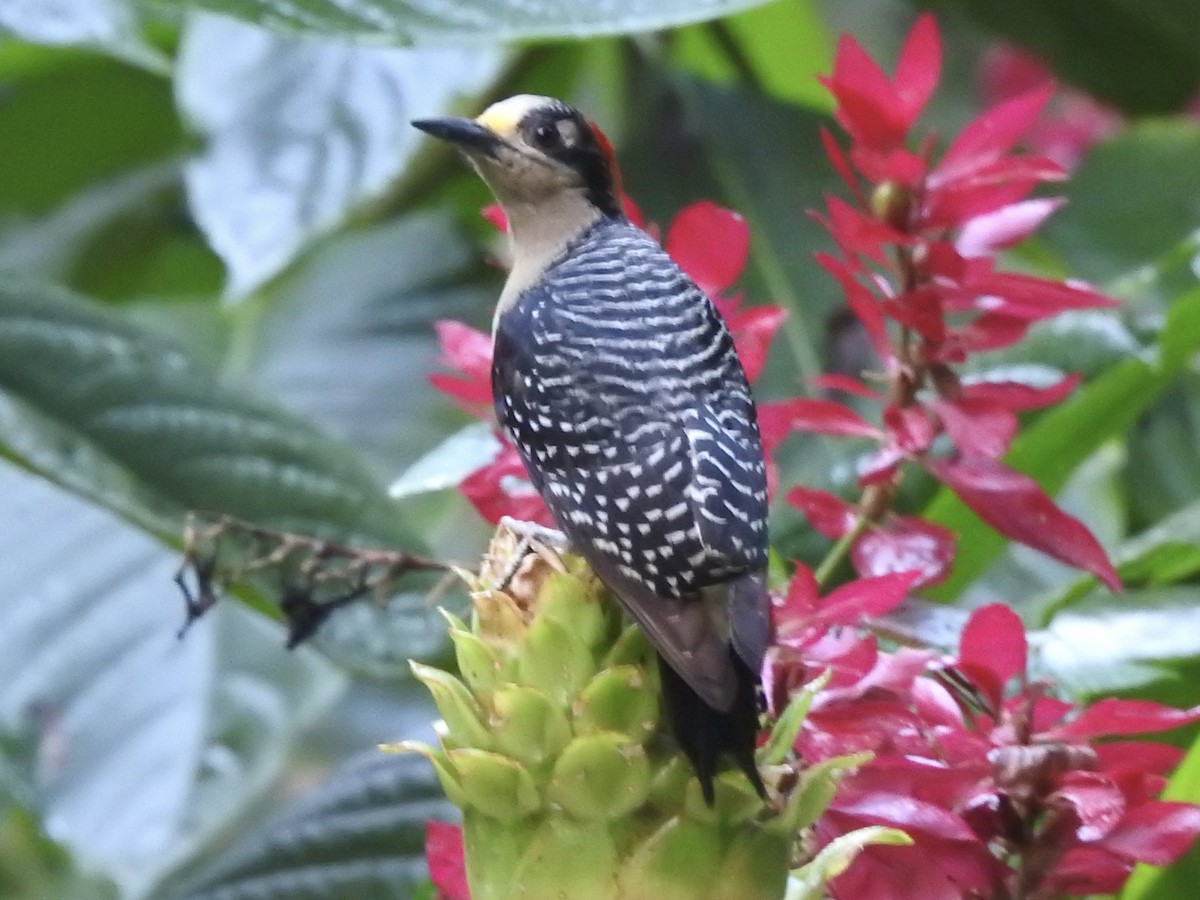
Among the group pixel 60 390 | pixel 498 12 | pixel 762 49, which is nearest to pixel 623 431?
pixel 498 12

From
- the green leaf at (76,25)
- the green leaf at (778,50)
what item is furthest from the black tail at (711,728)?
the green leaf at (778,50)

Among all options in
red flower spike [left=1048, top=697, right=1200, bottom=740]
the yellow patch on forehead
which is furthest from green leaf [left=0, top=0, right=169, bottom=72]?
red flower spike [left=1048, top=697, right=1200, bottom=740]

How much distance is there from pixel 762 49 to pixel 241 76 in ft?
2.40

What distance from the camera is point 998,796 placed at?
45cm

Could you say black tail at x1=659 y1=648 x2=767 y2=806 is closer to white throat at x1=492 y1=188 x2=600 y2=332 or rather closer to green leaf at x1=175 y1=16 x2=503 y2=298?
white throat at x1=492 y1=188 x2=600 y2=332

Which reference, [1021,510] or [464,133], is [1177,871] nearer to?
[1021,510]

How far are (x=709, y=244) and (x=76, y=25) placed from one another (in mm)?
438

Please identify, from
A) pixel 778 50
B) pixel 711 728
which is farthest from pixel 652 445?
pixel 778 50

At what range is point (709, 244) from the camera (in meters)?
0.63

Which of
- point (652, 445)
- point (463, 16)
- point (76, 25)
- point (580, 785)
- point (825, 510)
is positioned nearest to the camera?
point (580, 785)

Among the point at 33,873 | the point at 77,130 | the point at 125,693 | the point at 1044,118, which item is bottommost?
the point at 33,873

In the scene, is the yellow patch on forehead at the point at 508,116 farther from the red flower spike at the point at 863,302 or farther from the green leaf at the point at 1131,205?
the green leaf at the point at 1131,205

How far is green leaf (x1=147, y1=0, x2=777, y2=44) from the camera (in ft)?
2.24

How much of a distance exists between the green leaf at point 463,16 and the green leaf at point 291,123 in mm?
282
